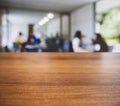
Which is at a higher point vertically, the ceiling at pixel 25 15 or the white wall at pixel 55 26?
the ceiling at pixel 25 15

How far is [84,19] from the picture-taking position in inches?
447

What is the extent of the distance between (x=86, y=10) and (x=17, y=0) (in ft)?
10.2

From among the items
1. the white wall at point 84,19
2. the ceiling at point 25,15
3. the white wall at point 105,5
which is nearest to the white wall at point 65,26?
the white wall at point 84,19

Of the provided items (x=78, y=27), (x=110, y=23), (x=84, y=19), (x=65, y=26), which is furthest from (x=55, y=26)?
(x=110, y=23)

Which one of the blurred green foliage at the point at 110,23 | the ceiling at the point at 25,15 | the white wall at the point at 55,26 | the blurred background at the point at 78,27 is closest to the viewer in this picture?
the blurred background at the point at 78,27

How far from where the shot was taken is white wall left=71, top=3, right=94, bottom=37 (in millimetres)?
10516

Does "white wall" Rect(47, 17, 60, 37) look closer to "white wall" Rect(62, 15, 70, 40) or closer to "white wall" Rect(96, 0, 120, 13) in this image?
"white wall" Rect(62, 15, 70, 40)

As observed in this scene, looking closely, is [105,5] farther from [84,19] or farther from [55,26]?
[55,26]

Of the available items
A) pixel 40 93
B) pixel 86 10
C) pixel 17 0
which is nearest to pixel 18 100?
pixel 40 93

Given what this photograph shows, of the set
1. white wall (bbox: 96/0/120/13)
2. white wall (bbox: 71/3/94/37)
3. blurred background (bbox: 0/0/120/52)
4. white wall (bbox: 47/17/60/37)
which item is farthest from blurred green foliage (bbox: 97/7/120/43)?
white wall (bbox: 47/17/60/37)

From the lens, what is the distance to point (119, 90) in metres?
0.27

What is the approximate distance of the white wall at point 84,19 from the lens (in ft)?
34.5

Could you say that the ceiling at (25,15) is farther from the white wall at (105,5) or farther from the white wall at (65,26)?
the white wall at (105,5)

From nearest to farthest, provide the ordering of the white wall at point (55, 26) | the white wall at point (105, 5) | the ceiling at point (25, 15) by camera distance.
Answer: the white wall at point (105, 5)
the ceiling at point (25, 15)
the white wall at point (55, 26)
